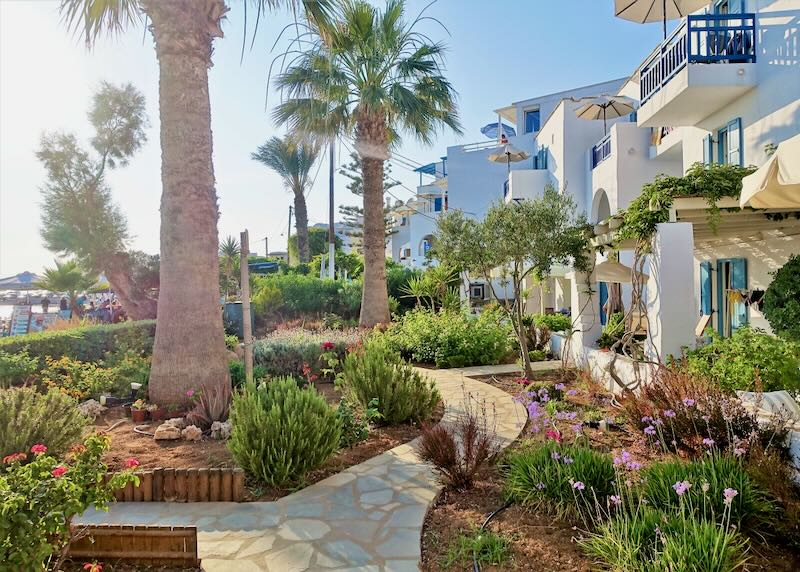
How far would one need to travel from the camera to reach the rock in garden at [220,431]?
566cm

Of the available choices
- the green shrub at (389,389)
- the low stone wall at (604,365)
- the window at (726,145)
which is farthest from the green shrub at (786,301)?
the green shrub at (389,389)

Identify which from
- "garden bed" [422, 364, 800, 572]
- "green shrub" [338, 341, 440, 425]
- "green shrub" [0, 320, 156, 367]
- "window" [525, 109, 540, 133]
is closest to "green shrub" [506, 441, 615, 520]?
"garden bed" [422, 364, 800, 572]

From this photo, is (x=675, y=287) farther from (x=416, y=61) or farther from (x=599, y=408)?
(x=416, y=61)

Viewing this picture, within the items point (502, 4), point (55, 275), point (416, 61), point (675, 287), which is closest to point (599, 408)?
point (675, 287)

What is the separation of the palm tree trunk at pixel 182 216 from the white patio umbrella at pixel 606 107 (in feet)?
39.2

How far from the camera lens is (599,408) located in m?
6.66

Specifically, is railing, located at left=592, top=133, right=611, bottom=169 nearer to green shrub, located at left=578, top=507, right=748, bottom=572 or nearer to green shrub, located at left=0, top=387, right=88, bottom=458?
green shrub, located at left=578, top=507, right=748, bottom=572

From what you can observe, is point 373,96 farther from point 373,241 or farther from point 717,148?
point 717,148

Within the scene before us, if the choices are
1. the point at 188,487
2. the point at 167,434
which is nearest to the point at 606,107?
the point at 167,434

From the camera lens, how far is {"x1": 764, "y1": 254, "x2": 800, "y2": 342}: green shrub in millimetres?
6738

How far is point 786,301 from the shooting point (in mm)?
7012

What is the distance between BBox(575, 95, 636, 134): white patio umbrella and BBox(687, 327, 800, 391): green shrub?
34.6 ft

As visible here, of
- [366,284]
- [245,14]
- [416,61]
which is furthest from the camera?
[366,284]

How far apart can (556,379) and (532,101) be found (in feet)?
76.7
